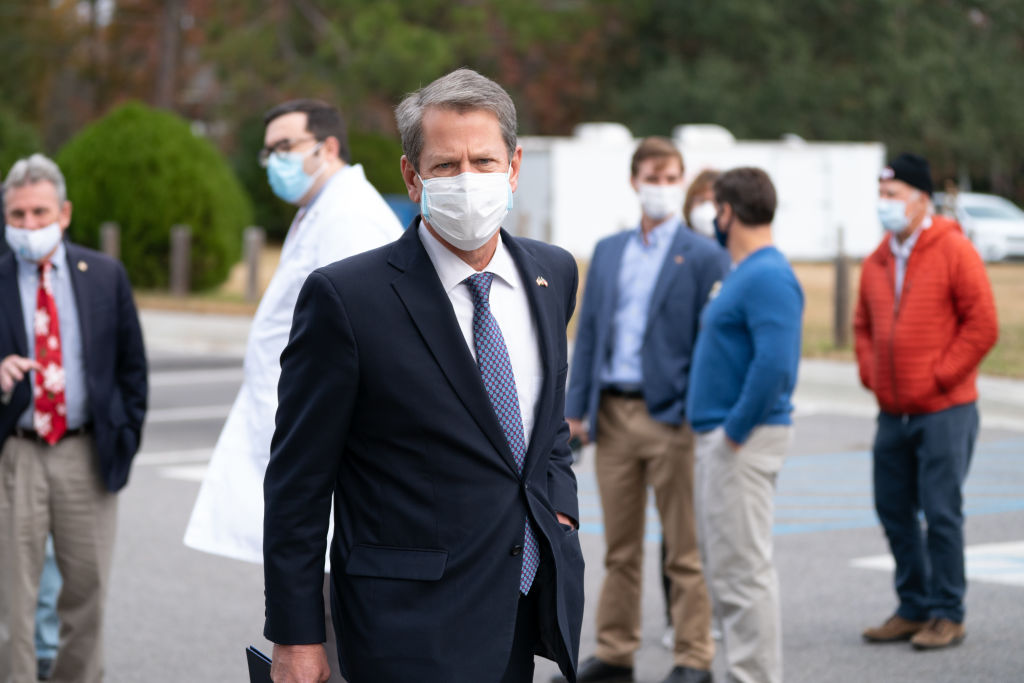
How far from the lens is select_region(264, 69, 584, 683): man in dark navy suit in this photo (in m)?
3.30

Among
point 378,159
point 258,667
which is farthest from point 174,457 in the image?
point 378,159

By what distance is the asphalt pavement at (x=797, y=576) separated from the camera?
661 centimetres

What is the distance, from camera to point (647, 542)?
9156 mm

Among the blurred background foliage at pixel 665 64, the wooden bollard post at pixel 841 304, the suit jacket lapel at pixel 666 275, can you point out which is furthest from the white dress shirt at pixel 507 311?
the blurred background foliage at pixel 665 64

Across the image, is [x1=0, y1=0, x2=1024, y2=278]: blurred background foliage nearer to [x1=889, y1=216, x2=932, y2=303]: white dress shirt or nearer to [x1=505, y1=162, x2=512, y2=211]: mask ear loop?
[x1=889, y1=216, x2=932, y2=303]: white dress shirt

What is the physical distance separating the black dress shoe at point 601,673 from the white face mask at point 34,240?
8.68ft

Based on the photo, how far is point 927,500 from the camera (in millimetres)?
6895

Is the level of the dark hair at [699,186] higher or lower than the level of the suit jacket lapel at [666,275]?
higher

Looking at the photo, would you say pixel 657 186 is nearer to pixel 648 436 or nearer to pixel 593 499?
pixel 648 436

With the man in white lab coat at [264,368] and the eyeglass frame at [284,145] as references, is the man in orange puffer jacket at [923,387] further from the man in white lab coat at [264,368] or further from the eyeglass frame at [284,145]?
the eyeglass frame at [284,145]

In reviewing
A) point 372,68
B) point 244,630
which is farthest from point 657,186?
point 372,68

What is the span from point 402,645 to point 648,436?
3263 millimetres

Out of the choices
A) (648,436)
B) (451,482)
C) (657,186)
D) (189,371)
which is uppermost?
(657,186)

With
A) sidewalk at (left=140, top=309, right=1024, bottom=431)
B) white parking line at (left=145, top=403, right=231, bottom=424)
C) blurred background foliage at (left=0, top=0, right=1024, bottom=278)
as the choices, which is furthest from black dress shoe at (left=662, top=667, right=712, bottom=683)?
blurred background foliage at (left=0, top=0, right=1024, bottom=278)
